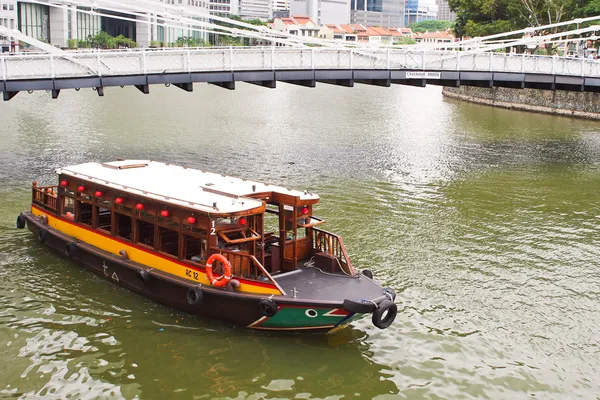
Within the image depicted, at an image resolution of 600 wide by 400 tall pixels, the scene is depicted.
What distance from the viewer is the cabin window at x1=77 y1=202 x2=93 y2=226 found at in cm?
1909

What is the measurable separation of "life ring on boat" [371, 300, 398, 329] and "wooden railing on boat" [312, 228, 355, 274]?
173 cm

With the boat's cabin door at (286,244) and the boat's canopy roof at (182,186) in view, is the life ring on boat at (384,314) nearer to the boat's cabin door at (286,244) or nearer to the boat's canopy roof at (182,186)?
the boat's cabin door at (286,244)

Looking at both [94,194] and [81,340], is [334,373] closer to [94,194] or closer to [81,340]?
[81,340]

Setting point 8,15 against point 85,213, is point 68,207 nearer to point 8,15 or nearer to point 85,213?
point 85,213

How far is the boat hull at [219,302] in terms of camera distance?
47.6ft

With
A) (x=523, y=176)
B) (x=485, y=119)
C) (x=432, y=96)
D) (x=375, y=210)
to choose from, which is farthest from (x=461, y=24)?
(x=375, y=210)

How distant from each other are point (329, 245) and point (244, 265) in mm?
1998

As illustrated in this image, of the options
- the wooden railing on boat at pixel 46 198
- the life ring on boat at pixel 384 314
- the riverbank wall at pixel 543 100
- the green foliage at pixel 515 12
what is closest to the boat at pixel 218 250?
the life ring on boat at pixel 384 314

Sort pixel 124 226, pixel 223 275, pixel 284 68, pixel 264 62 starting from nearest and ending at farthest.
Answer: pixel 223 275 → pixel 124 226 → pixel 264 62 → pixel 284 68

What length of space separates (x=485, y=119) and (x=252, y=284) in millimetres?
40957

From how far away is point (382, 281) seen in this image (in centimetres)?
1831

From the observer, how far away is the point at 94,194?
59.8 feet

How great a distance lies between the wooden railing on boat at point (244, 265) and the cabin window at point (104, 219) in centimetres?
444

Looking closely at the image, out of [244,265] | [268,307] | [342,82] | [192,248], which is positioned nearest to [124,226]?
[192,248]
